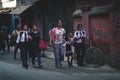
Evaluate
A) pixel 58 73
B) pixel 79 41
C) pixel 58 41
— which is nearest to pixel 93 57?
pixel 79 41

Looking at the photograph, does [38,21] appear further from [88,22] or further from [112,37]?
Result: [112,37]

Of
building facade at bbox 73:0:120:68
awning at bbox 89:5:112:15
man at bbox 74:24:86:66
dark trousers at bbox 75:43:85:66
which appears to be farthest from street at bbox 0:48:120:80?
awning at bbox 89:5:112:15

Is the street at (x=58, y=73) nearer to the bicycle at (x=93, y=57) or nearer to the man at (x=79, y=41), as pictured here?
the bicycle at (x=93, y=57)

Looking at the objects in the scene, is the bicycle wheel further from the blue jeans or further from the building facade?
the blue jeans

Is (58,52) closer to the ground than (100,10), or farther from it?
closer to the ground

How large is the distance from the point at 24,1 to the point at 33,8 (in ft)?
6.39

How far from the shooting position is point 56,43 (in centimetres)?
1569

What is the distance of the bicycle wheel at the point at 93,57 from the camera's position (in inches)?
622

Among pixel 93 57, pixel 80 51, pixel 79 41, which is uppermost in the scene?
pixel 79 41

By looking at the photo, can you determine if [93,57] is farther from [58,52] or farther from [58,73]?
[58,73]

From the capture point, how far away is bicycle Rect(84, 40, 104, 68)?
1580 centimetres

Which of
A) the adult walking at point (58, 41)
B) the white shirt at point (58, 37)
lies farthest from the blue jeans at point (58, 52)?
the white shirt at point (58, 37)

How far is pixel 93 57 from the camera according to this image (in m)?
16.1

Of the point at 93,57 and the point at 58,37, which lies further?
the point at 93,57
